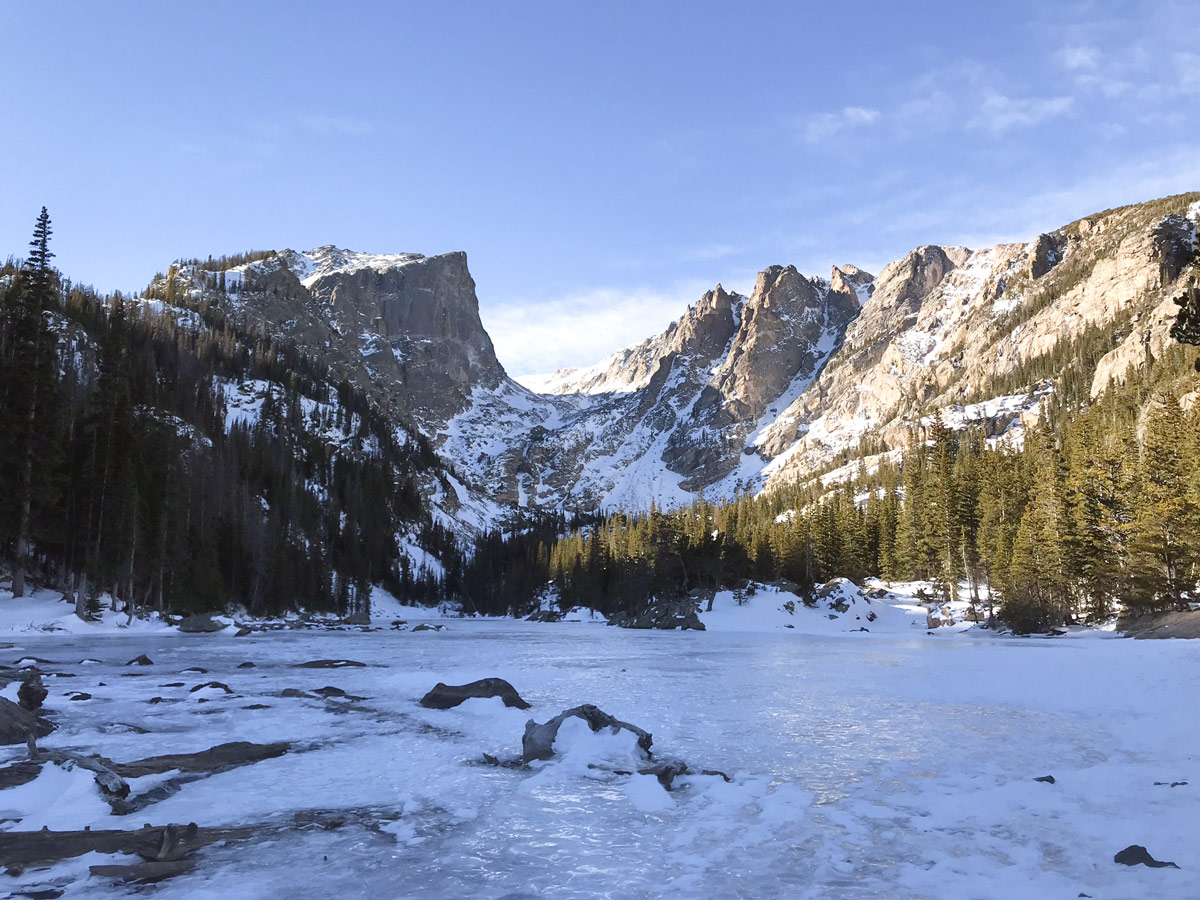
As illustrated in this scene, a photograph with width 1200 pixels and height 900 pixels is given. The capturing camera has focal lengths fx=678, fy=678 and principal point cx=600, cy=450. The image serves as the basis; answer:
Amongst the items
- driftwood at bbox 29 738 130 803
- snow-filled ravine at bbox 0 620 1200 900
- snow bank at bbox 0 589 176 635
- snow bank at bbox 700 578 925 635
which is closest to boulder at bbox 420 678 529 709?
snow-filled ravine at bbox 0 620 1200 900

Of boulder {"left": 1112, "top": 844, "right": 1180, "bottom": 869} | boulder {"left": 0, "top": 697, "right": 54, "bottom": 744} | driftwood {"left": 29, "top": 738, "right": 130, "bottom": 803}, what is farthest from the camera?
boulder {"left": 0, "top": 697, "right": 54, "bottom": 744}

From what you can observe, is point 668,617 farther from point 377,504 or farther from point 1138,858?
point 377,504

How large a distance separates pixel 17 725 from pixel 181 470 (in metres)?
65.5

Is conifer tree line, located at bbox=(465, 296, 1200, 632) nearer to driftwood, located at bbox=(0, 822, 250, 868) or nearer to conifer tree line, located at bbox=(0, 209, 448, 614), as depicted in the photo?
driftwood, located at bbox=(0, 822, 250, 868)

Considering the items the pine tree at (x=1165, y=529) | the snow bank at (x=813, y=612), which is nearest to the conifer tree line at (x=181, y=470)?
the snow bank at (x=813, y=612)

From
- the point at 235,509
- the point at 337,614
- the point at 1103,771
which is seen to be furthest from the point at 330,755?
the point at 337,614

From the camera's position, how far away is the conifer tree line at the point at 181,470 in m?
42.5

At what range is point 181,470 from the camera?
225 ft

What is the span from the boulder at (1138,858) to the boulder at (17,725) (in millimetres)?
14780

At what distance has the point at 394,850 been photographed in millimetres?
7219

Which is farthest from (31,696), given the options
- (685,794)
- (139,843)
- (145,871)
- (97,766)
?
(685,794)

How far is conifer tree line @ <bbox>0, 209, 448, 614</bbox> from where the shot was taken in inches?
1672

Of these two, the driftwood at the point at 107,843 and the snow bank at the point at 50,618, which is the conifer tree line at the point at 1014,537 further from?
the snow bank at the point at 50,618

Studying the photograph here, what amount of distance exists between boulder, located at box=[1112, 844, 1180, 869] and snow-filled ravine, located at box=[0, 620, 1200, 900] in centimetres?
15
